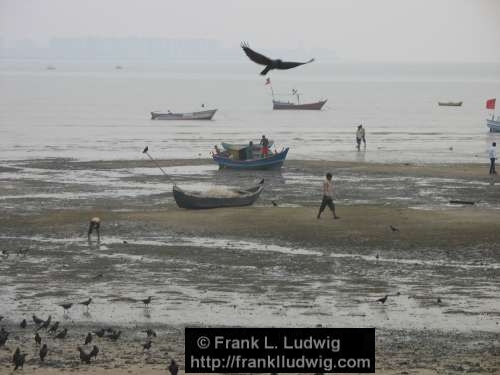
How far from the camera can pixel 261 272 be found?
1045 inches

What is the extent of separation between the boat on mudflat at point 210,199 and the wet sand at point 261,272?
47cm

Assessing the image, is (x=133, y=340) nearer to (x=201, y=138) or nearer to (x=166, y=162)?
(x=166, y=162)

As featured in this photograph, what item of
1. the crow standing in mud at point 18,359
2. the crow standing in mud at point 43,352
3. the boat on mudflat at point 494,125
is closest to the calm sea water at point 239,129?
the boat on mudflat at point 494,125

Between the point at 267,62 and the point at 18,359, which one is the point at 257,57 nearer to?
the point at 267,62

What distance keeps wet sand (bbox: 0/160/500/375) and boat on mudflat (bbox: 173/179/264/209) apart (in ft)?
1.55

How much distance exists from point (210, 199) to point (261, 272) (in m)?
9.29

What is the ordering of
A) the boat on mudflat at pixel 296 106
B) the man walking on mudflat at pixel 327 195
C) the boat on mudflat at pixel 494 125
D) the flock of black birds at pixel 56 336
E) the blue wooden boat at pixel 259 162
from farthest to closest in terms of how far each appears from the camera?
the boat on mudflat at pixel 296 106 < the boat on mudflat at pixel 494 125 < the blue wooden boat at pixel 259 162 < the man walking on mudflat at pixel 327 195 < the flock of black birds at pixel 56 336

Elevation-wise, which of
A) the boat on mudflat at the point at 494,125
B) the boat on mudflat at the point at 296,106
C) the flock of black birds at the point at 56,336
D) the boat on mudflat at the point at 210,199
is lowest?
the flock of black birds at the point at 56,336

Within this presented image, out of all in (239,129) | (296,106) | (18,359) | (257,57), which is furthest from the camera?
(296,106)

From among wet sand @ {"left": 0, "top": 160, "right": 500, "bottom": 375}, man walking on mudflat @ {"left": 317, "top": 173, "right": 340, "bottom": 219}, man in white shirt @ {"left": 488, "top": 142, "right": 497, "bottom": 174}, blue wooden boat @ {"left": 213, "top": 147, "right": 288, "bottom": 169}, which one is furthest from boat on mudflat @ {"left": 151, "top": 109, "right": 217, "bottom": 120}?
man walking on mudflat @ {"left": 317, "top": 173, "right": 340, "bottom": 219}

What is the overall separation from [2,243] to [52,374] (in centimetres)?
1256

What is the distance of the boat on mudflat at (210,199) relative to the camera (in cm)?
3553

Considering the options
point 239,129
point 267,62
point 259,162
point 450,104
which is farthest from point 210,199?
point 450,104

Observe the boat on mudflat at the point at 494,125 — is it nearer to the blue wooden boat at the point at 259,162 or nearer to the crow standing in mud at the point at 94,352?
the blue wooden boat at the point at 259,162
